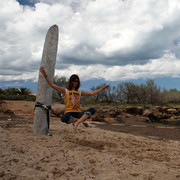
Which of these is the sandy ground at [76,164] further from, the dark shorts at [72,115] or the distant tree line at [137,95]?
the distant tree line at [137,95]

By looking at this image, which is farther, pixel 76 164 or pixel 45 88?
pixel 45 88

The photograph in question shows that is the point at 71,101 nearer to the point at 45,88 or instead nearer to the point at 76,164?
the point at 45,88

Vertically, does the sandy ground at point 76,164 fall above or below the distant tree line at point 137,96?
below

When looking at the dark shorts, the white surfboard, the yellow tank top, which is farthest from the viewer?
the white surfboard

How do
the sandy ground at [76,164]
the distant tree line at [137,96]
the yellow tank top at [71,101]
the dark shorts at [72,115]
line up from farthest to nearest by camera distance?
the distant tree line at [137,96], the yellow tank top at [71,101], the dark shorts at [72,115], the sandy ground at [76,164]

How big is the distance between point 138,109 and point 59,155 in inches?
537

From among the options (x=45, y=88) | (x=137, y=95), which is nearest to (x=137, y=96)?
(x=137, y=95)

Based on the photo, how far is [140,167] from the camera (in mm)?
2615

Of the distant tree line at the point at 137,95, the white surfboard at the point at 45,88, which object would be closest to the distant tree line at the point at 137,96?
the distant tree line at the point at 137,95

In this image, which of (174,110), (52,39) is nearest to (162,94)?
(174,110)

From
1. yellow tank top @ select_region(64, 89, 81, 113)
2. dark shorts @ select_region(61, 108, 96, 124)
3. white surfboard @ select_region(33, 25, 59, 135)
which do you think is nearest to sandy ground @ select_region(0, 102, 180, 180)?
dark shorts @ select_region(61, 108, 96, 124)

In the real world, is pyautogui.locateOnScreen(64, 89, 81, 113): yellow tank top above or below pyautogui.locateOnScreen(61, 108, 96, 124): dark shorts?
above

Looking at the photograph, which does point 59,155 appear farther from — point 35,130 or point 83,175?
point 35,130

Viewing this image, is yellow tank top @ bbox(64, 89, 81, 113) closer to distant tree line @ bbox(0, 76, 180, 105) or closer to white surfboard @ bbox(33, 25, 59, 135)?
white surfboard @ bbox(33, 25, 59, 135)
